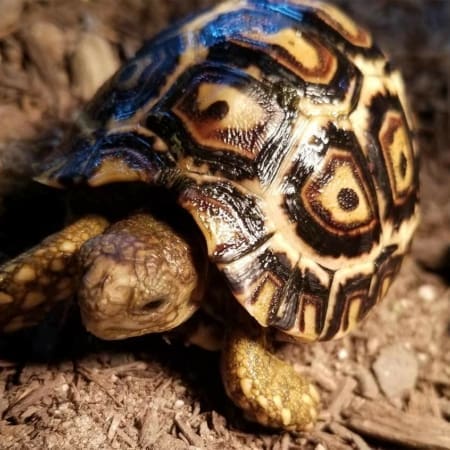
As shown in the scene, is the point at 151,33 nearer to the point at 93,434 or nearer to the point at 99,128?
the point at 99,128

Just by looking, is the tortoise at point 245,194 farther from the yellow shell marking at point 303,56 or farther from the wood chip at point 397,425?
the wood chip at point 397,425

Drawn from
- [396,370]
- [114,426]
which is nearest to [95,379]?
[114,426]

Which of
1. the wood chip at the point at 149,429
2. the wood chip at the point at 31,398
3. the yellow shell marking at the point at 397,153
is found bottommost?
the wood chip at the point at 31,398

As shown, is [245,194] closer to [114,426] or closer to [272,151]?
[272,151]

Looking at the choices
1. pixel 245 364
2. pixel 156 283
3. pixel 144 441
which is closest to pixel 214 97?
pixel 156 283

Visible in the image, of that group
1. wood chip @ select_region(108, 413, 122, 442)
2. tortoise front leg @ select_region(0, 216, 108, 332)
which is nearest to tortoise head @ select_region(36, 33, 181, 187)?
tortoise front leg @ select_region(0, 216, 108, 332)

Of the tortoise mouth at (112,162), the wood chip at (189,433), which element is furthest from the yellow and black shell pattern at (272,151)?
the wood chip at (189,433)
